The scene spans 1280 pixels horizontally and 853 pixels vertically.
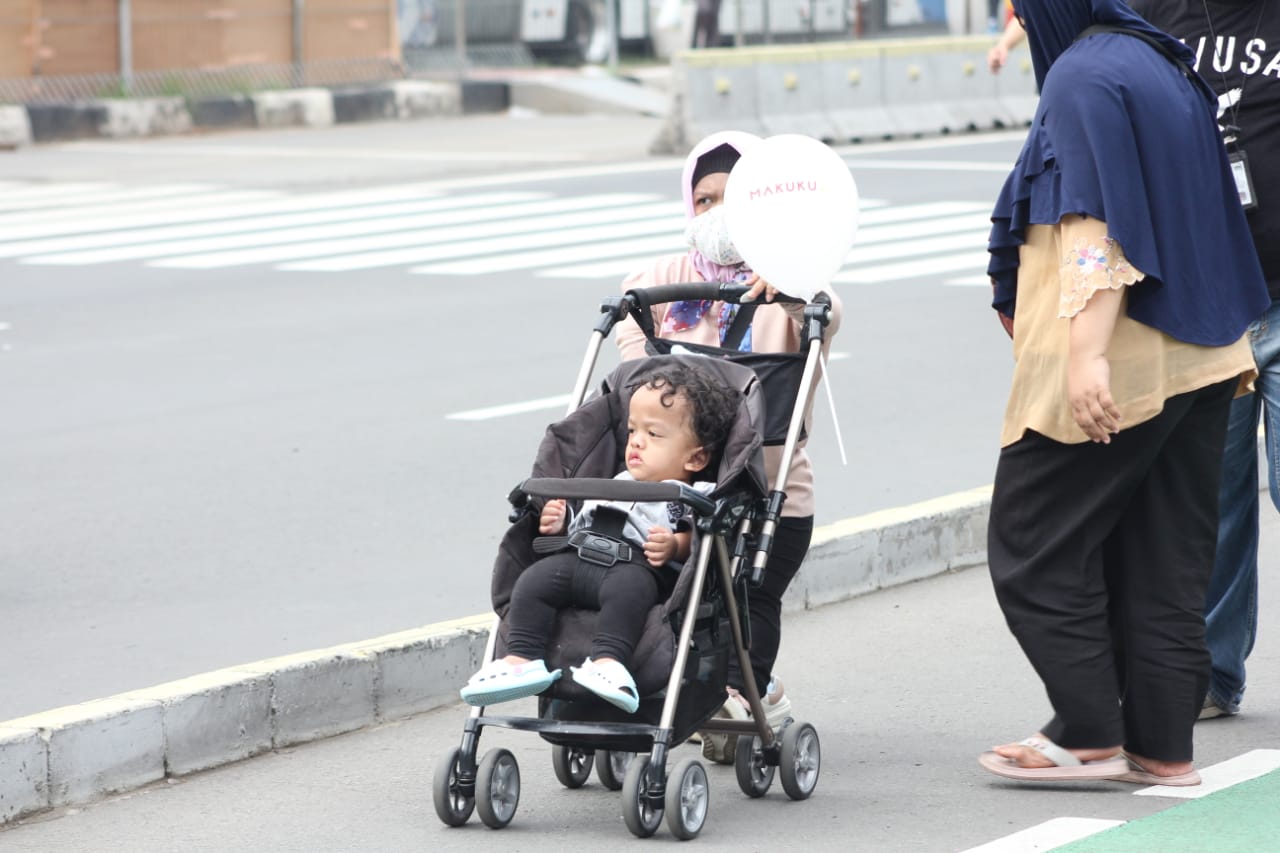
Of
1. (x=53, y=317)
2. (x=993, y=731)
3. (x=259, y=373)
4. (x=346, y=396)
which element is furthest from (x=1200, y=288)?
(x=53, y=317)

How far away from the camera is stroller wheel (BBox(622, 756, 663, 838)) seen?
4504 mm

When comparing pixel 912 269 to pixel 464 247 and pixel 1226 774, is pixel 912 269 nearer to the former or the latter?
pixel 464 247

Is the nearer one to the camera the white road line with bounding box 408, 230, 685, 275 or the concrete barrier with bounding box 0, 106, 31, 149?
the white road line with bounding box 408, 230, 685, 275

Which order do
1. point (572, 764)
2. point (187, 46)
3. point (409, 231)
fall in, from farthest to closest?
point (187, 46) < point (409, 231) < point (572, 764)

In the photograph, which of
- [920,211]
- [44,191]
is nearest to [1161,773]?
[920,211]

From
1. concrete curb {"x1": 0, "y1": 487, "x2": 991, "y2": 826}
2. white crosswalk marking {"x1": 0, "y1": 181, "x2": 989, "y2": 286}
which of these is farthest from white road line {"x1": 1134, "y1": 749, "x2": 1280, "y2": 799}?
white crosswalk marking {"x1": 0, "y1": 181, "x2": 989, "y2": 286}

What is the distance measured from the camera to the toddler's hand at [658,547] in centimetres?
462

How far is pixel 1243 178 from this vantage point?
5145 mm

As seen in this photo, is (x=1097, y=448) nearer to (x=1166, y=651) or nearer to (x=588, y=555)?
(x=1166, y=651)

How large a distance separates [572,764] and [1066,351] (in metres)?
1.41

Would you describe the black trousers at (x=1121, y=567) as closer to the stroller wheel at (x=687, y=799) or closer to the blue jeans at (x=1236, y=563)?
the blue jeans at (x=1236, y=563)

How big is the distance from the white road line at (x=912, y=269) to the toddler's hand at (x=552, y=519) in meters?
9.27

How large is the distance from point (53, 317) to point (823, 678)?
804 centimetres

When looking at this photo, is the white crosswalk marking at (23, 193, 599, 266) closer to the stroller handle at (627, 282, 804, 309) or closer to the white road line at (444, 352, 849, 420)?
the white road line at (444, 352, 849, 420)
